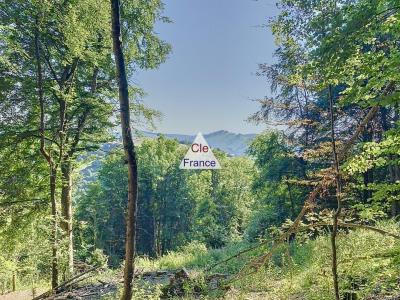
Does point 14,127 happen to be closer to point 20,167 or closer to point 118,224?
point 20,167

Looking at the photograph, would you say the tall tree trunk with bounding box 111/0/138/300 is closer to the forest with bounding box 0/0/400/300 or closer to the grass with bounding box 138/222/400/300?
the forest with bounding box 0/0/400/300

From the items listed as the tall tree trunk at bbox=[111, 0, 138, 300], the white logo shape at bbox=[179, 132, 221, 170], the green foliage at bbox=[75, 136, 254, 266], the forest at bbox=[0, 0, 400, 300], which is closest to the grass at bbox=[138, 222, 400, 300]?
the forest at bbox=[0, 0, 400, 300]

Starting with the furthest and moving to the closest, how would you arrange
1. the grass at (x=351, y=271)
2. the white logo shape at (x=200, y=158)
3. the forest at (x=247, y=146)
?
1. the white logo shape at (x=200, y=158)
2. the grass at (x=351, y=271)
3. the forest at (x=247, y=146)

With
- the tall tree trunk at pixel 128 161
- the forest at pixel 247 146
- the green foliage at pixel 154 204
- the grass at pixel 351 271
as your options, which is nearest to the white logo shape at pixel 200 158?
the forest at pixel 247 146

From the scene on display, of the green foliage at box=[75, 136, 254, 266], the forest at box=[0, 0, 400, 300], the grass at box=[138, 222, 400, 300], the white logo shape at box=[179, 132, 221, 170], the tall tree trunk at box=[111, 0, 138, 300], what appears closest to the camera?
the forest at box=[0, 0, 400, 300]

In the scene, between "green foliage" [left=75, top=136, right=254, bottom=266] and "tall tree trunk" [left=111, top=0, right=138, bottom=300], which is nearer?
"tall tree trunk" [left=111, top=0, right=138, bottom=300]

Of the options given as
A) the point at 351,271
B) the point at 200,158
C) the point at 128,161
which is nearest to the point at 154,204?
the point at 200,158

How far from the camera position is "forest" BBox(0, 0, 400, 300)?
8.22 ft

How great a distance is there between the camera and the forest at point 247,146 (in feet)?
8.22

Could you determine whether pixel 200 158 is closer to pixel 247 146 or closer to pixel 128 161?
pixel 247 146

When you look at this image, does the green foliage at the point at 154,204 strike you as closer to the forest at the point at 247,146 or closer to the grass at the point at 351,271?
the forest at the point at 247,146

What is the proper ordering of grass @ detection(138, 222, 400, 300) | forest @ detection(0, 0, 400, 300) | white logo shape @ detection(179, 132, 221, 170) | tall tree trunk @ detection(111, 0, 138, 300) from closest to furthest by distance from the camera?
forest @ detection(0, 0, 400, 300) → grass @ detection(138, 222, 400, 300) → tall tree trunk @ detection(111, 0, 138, 300) → white logo shape @ detection(179, 132, 221, 170)

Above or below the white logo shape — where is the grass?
below

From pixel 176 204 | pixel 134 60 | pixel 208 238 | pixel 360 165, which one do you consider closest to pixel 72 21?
pixel 134 60
